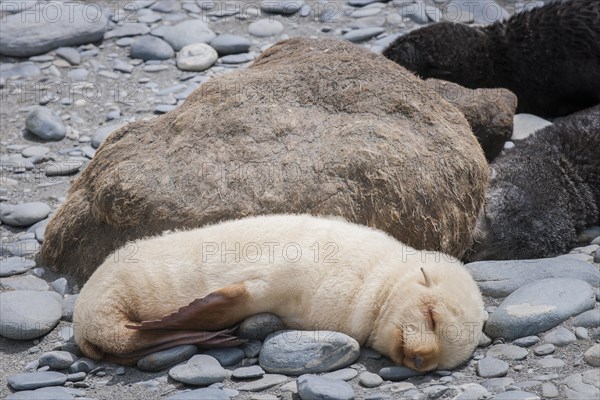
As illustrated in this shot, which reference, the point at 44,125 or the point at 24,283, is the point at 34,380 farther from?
the point at 44,125

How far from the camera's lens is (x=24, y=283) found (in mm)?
6215

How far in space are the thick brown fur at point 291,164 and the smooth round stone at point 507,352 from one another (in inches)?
42.0

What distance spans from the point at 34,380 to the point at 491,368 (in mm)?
2355

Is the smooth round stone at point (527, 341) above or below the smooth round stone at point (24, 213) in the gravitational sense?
below

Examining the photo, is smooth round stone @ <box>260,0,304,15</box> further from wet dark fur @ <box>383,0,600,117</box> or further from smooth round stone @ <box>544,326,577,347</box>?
smooth round stone @ <box>544,326,577,347</box>

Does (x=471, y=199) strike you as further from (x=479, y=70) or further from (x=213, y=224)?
(x=479, y=70)

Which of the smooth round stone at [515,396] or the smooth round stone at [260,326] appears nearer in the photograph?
the smooth round stone at [515,396]

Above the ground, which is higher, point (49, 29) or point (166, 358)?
point (49, 29)

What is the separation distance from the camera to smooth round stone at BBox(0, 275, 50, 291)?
6164 mm

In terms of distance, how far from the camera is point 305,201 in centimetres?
576

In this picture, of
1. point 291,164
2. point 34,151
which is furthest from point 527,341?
point 34,151

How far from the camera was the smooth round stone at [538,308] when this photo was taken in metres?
5.10

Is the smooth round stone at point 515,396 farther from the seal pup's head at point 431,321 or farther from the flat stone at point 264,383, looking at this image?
the flat stone at point 264,383

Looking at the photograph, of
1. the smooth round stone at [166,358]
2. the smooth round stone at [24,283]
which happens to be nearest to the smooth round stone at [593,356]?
the smooth round stone at [166,358]
